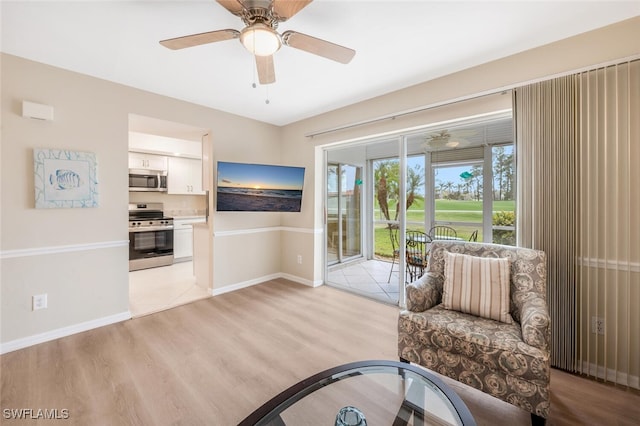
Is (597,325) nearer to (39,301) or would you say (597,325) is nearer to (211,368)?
(211,368)

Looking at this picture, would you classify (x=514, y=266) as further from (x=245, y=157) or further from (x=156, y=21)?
(x=245, y=157)

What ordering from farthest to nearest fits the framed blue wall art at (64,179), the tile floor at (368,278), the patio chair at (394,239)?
the patio chair at (394,239) → the tile floor at (368,278) → the framed blue wall art at (64,179)

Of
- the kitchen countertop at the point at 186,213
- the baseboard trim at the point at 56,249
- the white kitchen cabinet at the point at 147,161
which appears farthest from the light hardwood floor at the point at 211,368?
the white kitchen cabinet at the point at 147,161

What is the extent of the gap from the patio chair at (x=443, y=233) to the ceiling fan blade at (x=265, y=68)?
2.57 meters

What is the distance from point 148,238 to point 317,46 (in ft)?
15.3

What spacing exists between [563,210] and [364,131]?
214cm

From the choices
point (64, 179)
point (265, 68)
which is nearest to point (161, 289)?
point (64, 179)

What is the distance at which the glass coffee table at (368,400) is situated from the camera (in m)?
1.09

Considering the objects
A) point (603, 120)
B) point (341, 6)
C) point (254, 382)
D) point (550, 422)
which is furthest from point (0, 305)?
point (603, 120)

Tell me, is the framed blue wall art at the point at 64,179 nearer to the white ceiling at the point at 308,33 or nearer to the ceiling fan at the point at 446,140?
the white ceiling at the point at 308,33

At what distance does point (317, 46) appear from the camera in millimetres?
1734

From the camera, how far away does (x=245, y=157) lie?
3.95 metres

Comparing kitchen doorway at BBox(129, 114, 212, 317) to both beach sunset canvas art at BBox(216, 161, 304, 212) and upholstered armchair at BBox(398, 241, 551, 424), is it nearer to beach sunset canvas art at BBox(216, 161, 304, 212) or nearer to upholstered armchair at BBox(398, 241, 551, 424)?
beach sunset canvas art at BBox(216, 161, 304, 212)

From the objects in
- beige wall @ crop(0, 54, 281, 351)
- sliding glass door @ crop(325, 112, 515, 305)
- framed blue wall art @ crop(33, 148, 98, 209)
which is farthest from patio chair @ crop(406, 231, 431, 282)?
framed blue wall art @ crop(33, 148, 98, 209)
